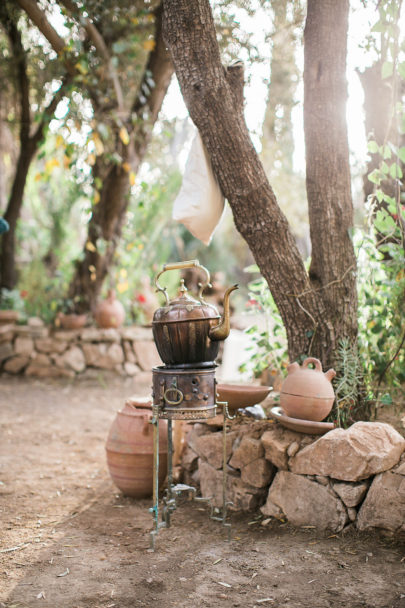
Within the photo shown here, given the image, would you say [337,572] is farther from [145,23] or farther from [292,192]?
[292,192]

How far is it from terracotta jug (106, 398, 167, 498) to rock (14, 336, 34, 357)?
407 cm

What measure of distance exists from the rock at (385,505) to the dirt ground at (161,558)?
0.06m

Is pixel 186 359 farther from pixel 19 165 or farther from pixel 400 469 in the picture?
pixel 19 165

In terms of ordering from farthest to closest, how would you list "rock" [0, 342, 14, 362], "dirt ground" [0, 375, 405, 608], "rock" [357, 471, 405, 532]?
"rock" [0, 342, 14, 362]
"rock" [357, 471, 405, 532]
"dirt ground" [0, 375, 405, 608]

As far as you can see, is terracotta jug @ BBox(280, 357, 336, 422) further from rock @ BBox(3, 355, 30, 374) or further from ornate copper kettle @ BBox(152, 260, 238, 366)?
rock @ BBox(3, 355, 30, 374)

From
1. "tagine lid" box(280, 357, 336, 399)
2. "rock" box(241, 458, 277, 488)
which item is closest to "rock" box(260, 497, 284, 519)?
"rock" box(241, 458, 277, 488)

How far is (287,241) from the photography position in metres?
2.93

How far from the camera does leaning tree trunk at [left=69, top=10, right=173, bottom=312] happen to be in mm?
5594

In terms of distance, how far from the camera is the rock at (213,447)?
119 inches

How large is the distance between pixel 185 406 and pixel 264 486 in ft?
2.60

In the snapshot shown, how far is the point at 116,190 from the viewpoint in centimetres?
625

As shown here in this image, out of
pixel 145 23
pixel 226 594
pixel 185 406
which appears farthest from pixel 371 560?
pixel 145 23

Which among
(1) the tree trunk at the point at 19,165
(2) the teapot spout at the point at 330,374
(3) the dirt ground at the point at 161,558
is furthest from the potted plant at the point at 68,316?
(2) the teapot spout at the point at 330,374

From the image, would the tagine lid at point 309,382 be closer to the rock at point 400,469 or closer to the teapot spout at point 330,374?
the teapot spout at point 330,374
